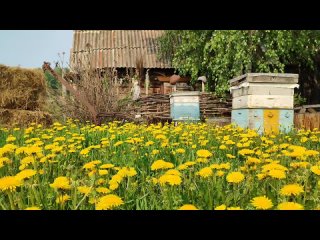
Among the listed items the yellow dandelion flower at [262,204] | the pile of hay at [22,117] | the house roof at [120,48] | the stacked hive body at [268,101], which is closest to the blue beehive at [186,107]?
the stacked hive body at [268,101]

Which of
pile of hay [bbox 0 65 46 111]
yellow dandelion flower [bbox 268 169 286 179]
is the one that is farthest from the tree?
yellow dandelion flower [bbox 268 169 286 179]

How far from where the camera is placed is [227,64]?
14.6m

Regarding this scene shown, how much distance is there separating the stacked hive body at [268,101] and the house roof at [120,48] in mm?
12621

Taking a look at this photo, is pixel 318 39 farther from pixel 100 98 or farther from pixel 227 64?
pixel 100 98

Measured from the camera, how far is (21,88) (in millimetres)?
11992

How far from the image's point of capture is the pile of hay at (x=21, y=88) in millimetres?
11705

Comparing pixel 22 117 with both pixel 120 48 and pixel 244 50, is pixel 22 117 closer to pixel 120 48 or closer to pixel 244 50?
pixel 244 50

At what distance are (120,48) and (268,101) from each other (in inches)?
581

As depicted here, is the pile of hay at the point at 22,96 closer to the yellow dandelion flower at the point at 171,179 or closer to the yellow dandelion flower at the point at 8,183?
the yellow dandelion flower at the point at 8,183

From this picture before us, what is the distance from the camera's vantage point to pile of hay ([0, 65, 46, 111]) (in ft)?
38.4

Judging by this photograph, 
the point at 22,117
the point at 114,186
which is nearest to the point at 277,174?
the point at 114,186

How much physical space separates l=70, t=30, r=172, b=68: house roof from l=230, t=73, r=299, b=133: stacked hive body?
41.4ft

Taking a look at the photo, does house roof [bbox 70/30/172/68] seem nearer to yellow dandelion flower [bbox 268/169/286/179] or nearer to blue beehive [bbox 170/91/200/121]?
blue beehive [bbox 170/91/200/121]

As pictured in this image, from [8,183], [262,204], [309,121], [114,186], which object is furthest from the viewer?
[309,121]
